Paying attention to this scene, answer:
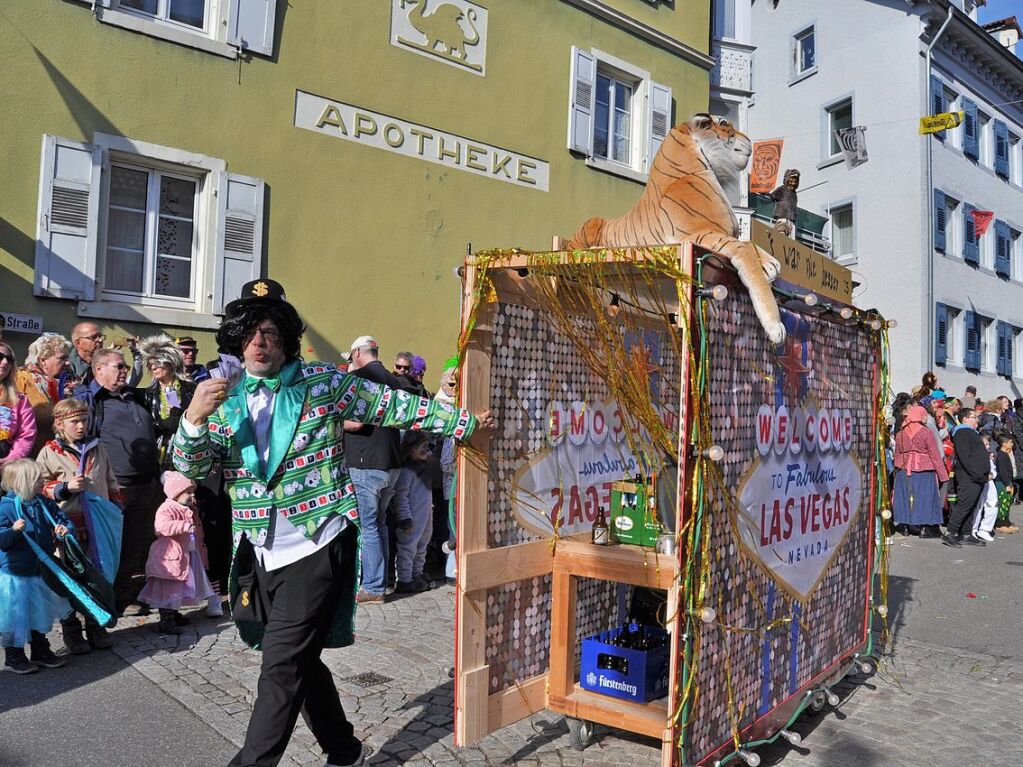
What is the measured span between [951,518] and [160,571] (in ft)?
32.8

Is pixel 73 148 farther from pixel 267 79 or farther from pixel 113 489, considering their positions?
pixel 113 489

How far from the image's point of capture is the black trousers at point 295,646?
10.4ft

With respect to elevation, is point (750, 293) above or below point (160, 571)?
above

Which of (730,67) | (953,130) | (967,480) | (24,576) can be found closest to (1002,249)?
(953,130)

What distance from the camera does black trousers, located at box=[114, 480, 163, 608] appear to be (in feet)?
19.3

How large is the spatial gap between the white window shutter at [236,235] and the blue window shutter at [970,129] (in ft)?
67.8

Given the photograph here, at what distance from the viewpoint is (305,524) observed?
10.8ft

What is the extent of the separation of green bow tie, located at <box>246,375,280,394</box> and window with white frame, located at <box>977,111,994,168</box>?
2576 centimetres

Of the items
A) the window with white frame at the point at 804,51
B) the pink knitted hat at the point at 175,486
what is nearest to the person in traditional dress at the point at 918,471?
the pink knitted hat at the point at 175,486

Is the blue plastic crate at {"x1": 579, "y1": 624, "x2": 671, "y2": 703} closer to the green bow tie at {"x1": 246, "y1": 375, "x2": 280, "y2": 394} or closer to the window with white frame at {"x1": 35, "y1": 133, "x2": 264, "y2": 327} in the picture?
the green bow tie at {"x1": 246, "y1": 375, "x2": 280, "y2": 394}

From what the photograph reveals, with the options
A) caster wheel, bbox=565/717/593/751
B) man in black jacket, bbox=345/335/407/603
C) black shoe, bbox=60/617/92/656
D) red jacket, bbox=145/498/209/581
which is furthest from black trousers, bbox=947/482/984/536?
black shoe, bbox=60/617/92/656

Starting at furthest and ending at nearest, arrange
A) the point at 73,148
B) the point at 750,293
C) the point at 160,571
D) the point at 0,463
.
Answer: the point at 73,148, the point at 160,571, the point at 0,463, the point at 750,293

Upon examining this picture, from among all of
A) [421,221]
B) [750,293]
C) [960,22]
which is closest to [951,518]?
[421,221]

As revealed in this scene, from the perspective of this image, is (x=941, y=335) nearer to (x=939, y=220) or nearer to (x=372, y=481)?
(x=939, y=220)
